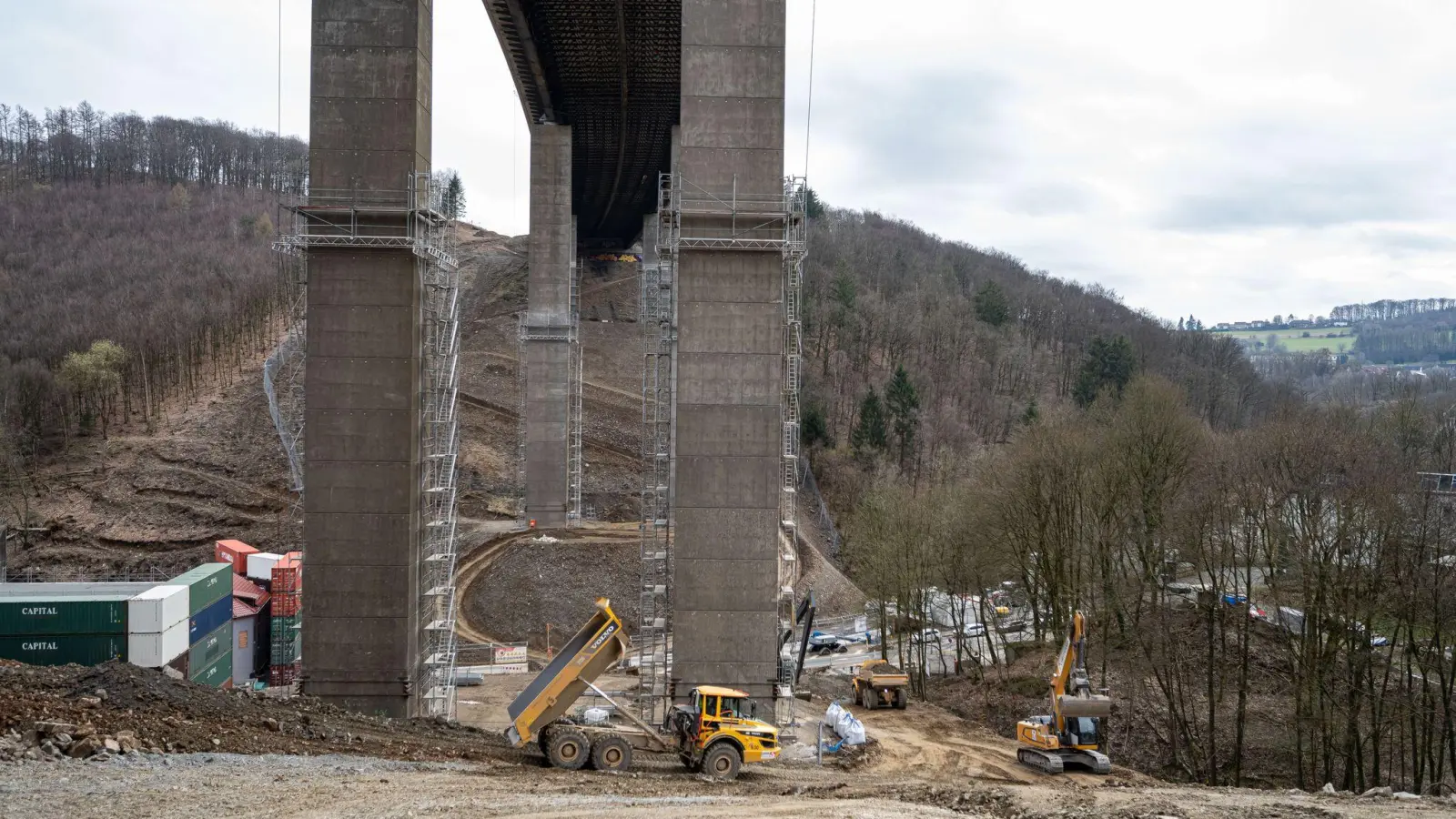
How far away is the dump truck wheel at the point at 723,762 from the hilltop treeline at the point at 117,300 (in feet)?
156

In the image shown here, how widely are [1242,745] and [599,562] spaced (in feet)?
98.4

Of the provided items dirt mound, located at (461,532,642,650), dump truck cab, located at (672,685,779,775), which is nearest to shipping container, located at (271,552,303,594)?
dirt mound, located at (461,532,642,650)

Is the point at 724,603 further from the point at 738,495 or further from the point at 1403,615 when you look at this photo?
the point at 1403,615

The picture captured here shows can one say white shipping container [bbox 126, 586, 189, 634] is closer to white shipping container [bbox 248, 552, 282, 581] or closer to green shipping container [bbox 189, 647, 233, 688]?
green shipping container [bbox 189, 647, 233, 688]

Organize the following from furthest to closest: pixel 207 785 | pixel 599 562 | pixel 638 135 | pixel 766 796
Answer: pixel 638 135 → pixel 599 562 → pixel 766 796 → pixel 207 785

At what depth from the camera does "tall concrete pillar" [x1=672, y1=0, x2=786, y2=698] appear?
2530 centimetres

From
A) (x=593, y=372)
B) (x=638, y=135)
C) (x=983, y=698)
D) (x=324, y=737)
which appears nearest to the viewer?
(x=324, y=737)

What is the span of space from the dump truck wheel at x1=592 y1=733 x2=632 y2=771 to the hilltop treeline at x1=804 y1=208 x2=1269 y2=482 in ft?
180

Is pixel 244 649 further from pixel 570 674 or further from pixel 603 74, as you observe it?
pixel 603 74

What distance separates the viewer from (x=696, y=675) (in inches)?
1000

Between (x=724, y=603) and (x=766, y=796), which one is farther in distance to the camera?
(x=724, y=603)

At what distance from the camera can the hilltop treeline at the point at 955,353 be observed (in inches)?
3467

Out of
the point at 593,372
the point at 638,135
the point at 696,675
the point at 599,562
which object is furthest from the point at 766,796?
the point at 593,372

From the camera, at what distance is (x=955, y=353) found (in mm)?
102938
